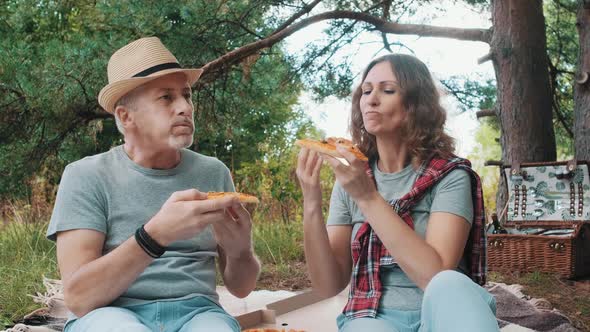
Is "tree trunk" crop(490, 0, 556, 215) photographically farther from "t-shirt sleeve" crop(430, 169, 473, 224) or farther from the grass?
"t-shirt sleeve" crop(430, 169, 473, 224)

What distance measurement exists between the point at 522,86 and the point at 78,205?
5.26 m

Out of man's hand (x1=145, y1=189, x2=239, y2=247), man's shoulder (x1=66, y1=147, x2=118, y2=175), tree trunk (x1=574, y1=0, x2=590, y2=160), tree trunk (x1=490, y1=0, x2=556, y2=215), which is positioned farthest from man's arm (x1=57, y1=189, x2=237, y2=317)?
tree trunk (x1=490, y1=0, x2=556, y2=215)

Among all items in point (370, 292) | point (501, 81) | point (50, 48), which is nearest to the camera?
point (370, 292)

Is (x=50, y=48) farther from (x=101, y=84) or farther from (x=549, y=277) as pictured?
(x=549, y=277)

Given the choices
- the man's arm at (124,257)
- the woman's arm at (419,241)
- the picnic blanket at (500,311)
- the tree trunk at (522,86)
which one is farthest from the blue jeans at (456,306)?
the tree trunk at (522,86)

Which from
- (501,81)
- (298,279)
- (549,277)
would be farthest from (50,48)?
(549,277)

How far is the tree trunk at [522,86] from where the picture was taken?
251 inches

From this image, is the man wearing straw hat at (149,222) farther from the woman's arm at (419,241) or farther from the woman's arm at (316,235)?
the woman's arm at (419,241)

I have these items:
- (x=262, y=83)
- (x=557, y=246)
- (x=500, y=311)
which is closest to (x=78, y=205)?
(x=500, y=311)

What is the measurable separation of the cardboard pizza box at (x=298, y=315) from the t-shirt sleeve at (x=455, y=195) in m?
1.57

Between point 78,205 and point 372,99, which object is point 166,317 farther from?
point 372,99

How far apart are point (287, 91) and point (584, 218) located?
10.2 feet

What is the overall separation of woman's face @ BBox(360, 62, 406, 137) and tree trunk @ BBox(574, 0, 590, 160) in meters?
4.32

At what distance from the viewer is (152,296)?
2039 millimetres
